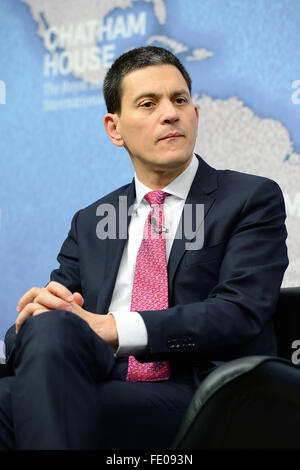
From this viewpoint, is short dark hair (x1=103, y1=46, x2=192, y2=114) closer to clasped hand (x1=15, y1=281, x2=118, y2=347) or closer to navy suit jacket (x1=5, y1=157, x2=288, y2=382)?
navy suit jacket (x1=5, y1=157, x2=288, y2=382)

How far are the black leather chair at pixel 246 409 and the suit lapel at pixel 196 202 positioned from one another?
1.78 feet

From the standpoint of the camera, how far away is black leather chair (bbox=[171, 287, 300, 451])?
0.99 meters

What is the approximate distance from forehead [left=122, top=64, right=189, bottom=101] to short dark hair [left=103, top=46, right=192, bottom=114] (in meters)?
0.02

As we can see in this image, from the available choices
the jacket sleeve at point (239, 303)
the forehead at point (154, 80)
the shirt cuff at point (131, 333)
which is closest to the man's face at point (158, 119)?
the forehead at point (154, 80)

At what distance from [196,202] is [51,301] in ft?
1.74

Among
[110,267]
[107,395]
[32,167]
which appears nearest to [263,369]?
[107,395]

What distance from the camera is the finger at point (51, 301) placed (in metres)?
1.31

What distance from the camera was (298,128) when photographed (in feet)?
8.08

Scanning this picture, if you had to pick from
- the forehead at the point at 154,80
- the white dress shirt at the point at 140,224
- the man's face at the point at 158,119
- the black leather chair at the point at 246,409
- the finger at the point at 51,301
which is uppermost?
the forehead at the point at 154,80

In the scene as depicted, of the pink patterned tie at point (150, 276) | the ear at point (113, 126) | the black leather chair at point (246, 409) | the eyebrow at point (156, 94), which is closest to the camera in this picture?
the black leather chair at point (246, 409)

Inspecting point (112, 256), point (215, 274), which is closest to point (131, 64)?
point (112, 256)

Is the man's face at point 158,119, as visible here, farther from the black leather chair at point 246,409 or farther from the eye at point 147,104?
the black leather chair at point 246,409

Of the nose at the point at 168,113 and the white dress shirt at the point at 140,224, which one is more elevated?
the nose at the point at 168,113

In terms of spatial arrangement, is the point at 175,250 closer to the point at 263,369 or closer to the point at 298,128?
the point at 263,369
